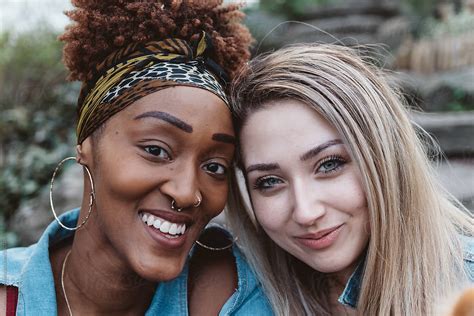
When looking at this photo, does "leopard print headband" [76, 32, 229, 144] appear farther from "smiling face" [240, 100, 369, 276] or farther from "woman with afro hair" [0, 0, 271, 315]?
"smiling face" [240, 100, 369, 276]

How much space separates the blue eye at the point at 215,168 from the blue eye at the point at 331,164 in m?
0.42

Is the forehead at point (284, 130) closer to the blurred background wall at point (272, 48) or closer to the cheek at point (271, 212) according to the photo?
the cheek at point (271, 212)

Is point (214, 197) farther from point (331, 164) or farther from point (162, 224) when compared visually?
point (331, 164)

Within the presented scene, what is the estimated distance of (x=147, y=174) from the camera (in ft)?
8.23

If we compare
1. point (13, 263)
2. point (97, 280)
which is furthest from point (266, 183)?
point (13, 263)

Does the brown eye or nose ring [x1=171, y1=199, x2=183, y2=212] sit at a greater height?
the brown eye

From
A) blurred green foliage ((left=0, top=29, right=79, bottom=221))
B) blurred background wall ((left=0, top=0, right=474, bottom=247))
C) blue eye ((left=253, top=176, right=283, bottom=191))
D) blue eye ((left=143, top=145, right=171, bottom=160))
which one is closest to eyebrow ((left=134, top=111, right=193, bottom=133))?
blue eye ((left=143, top=145, right=171, bottom=160))

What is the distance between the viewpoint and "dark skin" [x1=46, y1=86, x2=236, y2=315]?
2.53 m

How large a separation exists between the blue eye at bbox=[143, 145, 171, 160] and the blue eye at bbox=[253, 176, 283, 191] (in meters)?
0.47

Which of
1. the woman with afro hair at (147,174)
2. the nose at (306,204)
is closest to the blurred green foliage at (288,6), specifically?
the woman with afro hair at (147,174)

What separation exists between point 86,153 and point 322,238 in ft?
3.61

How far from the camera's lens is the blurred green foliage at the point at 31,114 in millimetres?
6852

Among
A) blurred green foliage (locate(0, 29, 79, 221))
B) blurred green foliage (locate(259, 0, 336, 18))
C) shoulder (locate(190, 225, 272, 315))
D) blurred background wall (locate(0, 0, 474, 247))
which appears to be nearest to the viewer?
shoulder (locate(190, 225, 272, 315))

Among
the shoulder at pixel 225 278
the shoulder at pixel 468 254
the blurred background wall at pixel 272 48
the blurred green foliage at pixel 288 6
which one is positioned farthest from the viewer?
the blurred green foliage at pixel 288 6
